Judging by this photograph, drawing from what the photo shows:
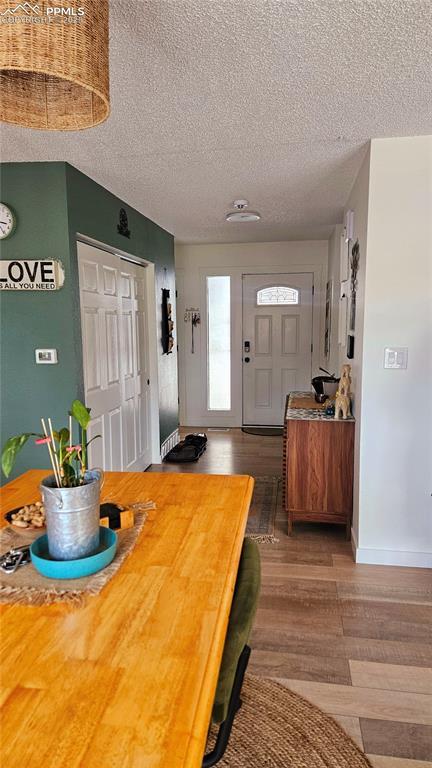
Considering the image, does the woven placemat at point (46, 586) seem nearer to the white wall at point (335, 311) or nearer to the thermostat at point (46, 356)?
the thermostat at point (46, 356)

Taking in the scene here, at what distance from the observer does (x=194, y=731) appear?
66 centimetres

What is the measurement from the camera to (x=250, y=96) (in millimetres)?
1961

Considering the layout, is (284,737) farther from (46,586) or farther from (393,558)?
(393,558)

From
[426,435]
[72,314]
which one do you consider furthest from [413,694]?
[72,314]

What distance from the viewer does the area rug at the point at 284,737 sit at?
1.49 m

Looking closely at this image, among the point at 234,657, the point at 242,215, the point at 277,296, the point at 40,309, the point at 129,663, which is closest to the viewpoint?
the point at 129,663

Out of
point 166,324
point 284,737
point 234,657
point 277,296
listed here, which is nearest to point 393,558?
point 284,737

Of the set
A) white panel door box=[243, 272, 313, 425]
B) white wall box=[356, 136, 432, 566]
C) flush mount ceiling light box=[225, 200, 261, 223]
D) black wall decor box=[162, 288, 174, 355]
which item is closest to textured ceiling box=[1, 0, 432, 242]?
white wall box=[356, 136, 432, 566]

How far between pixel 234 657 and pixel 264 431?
5.05 metres

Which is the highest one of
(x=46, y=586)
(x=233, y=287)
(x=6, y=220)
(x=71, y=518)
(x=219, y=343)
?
(x=6, y=220)

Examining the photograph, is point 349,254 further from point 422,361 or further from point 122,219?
point 122,219

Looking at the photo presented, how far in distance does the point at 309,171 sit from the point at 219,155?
2.14ft

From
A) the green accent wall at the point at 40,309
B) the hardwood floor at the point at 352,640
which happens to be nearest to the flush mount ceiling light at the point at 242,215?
the green accent wall at the point at 40,309

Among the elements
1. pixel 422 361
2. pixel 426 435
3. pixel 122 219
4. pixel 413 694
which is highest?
pixel 122 219
